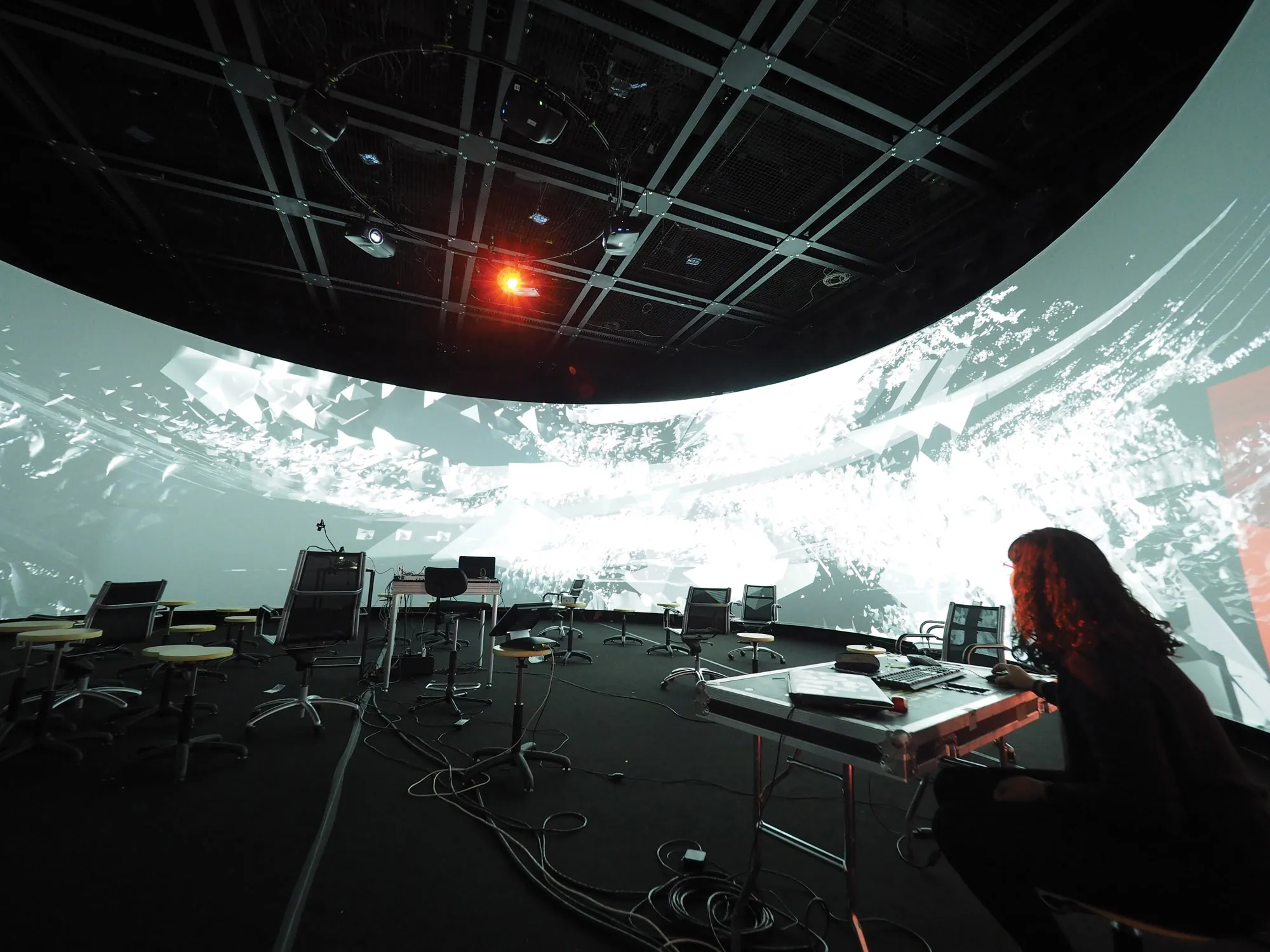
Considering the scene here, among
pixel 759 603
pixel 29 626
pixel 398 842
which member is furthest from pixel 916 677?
pixel 29 626

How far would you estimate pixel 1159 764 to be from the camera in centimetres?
102

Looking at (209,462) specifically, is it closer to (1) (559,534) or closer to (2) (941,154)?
(1) (559,534)

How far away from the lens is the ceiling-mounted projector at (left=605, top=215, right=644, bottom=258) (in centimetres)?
457

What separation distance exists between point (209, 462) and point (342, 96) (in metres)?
5.55

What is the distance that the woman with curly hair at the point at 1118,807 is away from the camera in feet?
3.26

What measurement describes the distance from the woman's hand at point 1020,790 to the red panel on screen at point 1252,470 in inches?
118

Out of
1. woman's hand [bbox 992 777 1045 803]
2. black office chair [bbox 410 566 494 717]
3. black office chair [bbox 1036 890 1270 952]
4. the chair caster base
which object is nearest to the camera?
black office chair [bbox 1036 890 1270 952]

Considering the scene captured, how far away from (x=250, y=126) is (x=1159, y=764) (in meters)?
6.11

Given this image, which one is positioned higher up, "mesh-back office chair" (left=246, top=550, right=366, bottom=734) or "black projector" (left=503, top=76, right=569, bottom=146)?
"black projector" (left=503, top=76, right=569, bottom=146)

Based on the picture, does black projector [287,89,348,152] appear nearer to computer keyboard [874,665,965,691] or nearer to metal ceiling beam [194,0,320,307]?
metal ceiling beam [194,0,320,307]

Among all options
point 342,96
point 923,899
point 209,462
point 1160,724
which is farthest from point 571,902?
point 209,462

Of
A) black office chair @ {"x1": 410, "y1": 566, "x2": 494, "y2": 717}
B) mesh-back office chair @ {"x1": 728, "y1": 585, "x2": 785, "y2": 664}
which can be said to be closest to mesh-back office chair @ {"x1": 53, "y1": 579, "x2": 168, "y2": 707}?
black office chair @ {"x1": 410, "y1": 566, "x2": 494, "y2": 717}

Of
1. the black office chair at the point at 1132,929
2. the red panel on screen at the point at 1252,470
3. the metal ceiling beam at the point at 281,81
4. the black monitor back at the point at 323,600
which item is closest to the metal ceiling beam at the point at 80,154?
the metal ceiling beam at the point at 281,81

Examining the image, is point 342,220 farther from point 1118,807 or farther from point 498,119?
point 1118,807
